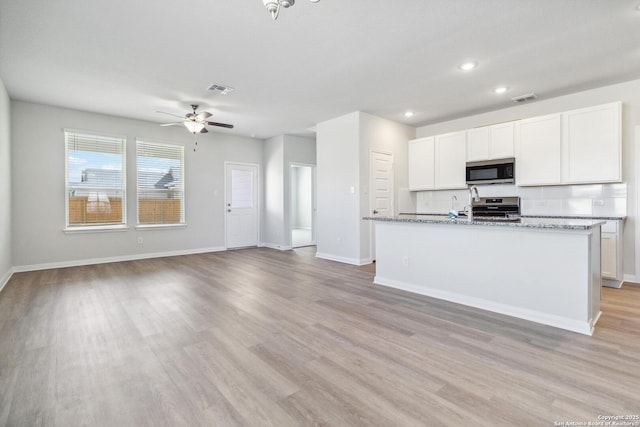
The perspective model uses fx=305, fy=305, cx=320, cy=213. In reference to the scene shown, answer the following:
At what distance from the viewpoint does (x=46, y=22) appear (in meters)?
2.77

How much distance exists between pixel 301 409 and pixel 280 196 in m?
6.12

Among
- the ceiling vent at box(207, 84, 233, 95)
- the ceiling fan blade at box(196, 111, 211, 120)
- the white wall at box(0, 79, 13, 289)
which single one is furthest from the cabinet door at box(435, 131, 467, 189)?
the white wall at box(0, 79, 13, 289)

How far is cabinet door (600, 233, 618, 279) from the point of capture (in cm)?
400

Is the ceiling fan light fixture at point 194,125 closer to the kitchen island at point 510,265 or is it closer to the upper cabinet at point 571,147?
the kitchen island at point 510,265

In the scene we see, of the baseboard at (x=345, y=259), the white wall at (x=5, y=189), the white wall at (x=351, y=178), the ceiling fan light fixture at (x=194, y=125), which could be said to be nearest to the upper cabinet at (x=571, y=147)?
the white wall at (x=351, y=178)

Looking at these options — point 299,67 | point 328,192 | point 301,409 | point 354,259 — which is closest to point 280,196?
point 328,192

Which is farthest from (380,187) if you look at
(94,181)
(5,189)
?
(5,189)

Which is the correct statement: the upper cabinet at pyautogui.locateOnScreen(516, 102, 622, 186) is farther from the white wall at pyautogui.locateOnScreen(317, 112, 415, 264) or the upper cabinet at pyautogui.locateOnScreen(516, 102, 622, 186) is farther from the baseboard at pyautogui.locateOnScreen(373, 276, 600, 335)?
the baseboard at pyautogui.locateOnScreen(373, 276, 600, 335)

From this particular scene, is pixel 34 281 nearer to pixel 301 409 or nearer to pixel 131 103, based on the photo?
pixel 131 103

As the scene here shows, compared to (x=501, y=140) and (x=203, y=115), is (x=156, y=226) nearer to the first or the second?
Result: (x=203, y=115)

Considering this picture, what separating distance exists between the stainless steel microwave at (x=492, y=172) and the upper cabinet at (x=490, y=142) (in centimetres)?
9

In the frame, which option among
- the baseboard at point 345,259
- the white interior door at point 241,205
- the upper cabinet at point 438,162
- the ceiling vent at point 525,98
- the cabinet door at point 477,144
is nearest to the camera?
the ceiling vent at point 525,98

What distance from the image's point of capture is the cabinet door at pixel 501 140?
5016 millimetres

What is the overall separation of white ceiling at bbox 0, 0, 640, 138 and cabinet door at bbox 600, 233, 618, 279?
2.14 meters
